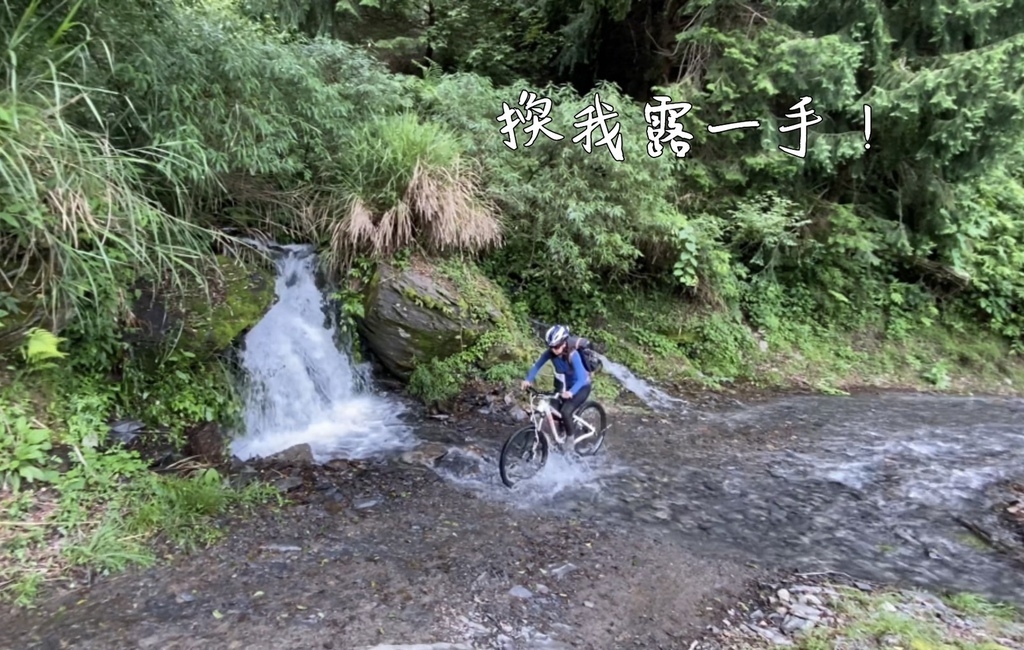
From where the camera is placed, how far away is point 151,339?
6.08 metres

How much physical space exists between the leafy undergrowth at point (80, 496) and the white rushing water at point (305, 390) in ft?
3.81

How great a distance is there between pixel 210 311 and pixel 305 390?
154 cm

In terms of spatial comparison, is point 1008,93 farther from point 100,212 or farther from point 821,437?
point 100,212

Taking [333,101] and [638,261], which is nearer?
[333,101]

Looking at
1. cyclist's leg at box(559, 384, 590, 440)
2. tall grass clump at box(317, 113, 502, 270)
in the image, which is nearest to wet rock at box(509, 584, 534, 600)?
cyclist's leg at box(559, 384, 590, 440)

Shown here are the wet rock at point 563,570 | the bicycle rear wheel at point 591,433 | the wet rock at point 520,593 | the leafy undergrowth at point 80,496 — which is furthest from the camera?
the bicycle rear wheel at point 591,433

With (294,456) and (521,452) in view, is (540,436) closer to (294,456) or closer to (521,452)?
(521,452)

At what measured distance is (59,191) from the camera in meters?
5.10

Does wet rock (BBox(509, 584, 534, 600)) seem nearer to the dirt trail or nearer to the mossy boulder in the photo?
the dirt trail

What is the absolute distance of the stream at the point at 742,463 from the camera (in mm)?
5578

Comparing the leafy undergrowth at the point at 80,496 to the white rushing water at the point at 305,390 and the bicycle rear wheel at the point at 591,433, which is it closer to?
the white rushing water at the point at 305,390

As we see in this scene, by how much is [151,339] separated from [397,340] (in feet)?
8.77

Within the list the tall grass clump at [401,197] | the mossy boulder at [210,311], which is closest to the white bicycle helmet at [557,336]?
the tall grass clump at [401,197]

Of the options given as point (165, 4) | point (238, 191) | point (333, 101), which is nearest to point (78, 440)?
point (238, 191)
